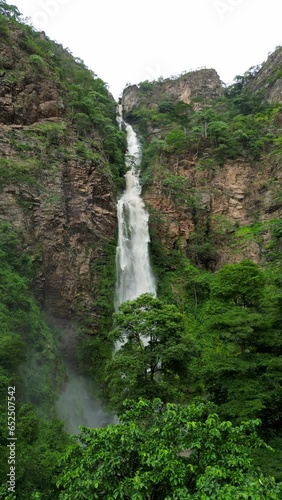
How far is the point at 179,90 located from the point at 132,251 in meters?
43.2

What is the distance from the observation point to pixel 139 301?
16438mm

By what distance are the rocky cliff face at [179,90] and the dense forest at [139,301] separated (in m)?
9.87

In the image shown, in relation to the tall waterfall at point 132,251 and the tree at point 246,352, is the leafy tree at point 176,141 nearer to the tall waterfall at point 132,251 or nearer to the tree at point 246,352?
the tall waterfall at point 132,251

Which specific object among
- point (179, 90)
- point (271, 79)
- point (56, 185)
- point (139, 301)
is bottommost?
point (139, 301)

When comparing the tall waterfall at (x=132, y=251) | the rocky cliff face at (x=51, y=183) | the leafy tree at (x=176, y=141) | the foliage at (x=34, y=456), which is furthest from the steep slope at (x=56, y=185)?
the foliage at (x=34, y=456)

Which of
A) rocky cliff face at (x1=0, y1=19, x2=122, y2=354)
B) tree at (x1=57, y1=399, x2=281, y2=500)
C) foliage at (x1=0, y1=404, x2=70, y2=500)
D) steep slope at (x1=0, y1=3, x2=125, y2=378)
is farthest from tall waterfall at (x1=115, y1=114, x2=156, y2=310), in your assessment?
tree at (x1=57, y1=399, x2=281, y2=500)

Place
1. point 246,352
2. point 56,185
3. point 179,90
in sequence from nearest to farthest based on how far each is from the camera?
point 246,352 < point 56,185 < point 179,90

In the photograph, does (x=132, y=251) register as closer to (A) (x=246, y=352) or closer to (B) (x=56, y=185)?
(B) (x=56, y=185)

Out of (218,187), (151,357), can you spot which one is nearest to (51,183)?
(151,357)

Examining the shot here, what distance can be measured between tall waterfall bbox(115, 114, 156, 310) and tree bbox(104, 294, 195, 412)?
10.7 meters

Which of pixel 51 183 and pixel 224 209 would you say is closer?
pixel 51 183

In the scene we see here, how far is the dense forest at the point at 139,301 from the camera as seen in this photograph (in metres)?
6.68

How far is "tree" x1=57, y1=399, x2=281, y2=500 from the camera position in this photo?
5.87 meters

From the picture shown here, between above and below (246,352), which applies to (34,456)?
below
